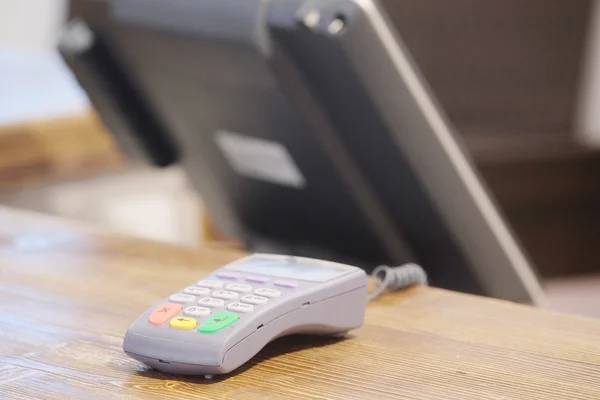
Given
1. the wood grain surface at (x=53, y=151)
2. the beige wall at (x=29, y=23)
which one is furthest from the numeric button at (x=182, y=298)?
the beige wall at (x=29, y=23)

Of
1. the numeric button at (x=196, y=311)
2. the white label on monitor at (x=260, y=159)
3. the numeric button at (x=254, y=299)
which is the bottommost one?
the numeric button at (x=196, y=311)

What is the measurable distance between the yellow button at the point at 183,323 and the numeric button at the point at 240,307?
2cm

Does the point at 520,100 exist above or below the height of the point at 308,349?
above

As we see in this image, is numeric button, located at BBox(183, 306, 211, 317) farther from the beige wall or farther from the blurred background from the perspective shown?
the beige wall

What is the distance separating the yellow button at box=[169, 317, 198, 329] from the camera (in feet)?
1.53

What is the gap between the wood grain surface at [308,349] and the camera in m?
0.45

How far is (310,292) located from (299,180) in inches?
12.5

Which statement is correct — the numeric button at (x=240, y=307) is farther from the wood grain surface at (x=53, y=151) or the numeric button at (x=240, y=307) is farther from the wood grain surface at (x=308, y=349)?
the wood grain surface at (x=53, y=151)

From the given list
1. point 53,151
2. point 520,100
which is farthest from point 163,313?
point 520,100

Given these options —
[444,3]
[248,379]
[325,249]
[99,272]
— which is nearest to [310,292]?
[248,379]

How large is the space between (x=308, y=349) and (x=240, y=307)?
6cm

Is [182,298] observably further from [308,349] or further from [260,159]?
[260,159]

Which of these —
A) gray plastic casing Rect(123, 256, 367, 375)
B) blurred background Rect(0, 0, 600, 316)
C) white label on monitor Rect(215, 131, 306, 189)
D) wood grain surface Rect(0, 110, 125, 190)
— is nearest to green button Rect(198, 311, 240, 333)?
gray plastic casing Rect(123, 256, 367, 375)

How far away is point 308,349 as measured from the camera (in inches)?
20.2
